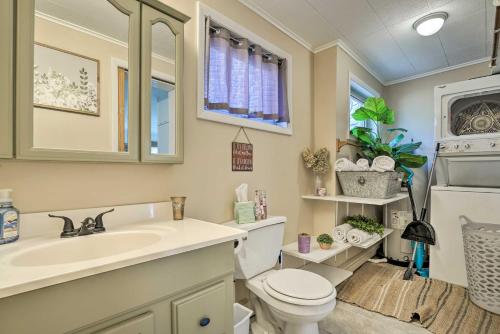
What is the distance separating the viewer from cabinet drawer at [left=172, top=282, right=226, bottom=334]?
2.78ft

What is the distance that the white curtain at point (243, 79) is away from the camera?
1646 millimetres

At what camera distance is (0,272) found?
2.02 ft

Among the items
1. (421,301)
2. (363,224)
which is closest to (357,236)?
(363,224)

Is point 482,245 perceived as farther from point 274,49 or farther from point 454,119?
point 274,49

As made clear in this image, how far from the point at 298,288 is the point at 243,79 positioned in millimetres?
1463

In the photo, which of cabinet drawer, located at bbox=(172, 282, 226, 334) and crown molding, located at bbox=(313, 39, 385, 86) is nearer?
cabinet drawer, located at bbox=(172, 282, 226, 334)

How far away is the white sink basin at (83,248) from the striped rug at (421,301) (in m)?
1.81

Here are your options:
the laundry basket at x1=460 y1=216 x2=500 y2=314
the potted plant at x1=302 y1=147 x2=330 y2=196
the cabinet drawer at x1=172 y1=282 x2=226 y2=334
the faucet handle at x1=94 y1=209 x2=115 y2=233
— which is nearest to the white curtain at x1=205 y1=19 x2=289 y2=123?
the potted plant at x1=302 y1=147 x2=330 y2=196

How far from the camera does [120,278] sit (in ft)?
2.34

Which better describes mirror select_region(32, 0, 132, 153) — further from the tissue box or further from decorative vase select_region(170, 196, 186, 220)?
the tissue box

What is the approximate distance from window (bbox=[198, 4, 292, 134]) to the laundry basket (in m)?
1.71

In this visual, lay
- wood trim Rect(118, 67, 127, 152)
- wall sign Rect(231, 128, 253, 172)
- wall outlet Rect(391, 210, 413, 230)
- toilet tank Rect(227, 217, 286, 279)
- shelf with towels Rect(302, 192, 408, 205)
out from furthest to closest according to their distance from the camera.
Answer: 1. wall outlet Rect(391, 210, 413, 230)
2. shelf with towels Rect(302, 192, 408, 205)
3. wall sign Rect(231, 128, 253, 172)
4. toilet tank Rect(227, 217, 286, 279)
5. wood trim Rect(118, 67, 127, 152)

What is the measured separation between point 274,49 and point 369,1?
80 centimetres

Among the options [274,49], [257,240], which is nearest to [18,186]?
[257,240]
